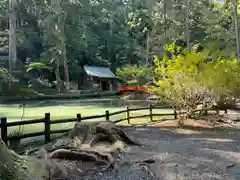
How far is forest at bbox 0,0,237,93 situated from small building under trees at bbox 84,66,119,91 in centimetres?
150

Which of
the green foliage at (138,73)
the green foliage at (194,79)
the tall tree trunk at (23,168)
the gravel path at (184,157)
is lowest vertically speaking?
the gravel path at (184,157)

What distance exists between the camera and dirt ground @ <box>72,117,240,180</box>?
4.66 metres

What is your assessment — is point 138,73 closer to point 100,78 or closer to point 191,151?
point 100,78

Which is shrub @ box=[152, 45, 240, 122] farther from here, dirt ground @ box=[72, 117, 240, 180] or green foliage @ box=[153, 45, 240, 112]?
dirt ground @ box=[72, 117, 240, 180]

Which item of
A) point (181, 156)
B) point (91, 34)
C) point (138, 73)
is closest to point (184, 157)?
point (181, 156)

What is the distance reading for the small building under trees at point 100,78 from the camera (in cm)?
3140

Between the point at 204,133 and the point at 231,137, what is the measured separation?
0.88 meters

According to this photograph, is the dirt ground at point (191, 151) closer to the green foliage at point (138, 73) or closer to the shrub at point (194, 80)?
the shrub at point (194, 80)

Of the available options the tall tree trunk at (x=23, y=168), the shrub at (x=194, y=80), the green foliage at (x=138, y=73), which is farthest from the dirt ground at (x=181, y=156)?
the green foliage at (x=138, y=73)

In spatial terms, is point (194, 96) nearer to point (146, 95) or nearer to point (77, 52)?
point (146, 95)

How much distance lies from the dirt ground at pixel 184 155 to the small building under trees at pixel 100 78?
22.6m

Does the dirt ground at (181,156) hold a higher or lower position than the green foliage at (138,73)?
lower

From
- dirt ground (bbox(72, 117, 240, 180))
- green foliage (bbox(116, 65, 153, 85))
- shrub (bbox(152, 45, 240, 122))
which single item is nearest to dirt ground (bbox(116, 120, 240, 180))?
dirt ground (bbox(72, 117, 240, 180))

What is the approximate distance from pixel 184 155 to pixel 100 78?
26829 millimetres
